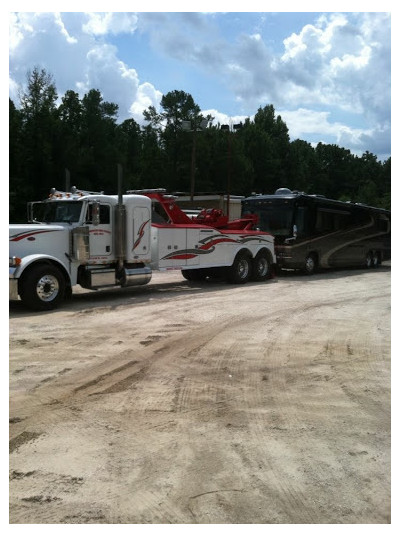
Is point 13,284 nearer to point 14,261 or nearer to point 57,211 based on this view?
point 14,261

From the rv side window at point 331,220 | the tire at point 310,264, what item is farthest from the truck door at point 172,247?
the rv side window at point 331,220

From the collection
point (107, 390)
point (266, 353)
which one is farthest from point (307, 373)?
point (107, 390)

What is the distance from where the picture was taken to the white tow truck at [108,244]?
11.7 meters

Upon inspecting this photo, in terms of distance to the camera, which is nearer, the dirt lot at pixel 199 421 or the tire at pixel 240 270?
the dirt lot at pixel 199 421

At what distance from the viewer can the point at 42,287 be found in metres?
11.6

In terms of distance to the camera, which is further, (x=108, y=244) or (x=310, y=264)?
(x=310, y=264)

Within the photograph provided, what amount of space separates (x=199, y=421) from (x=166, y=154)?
56.2 meters

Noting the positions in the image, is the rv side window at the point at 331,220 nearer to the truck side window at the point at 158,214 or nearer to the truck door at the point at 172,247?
the truck door at the point at 172,247

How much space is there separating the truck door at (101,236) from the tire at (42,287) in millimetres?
1262

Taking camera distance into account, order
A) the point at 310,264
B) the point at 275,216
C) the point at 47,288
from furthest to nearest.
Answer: the point at 310,264
the point at 275,216
the point at 47,288

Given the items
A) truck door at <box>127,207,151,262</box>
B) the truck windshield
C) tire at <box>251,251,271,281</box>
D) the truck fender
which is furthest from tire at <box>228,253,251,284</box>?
the truck fender

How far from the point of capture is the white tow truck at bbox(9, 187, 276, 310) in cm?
1173

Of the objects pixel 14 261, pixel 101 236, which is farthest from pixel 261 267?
pixel 14 261

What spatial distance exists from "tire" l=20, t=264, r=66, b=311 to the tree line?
3.27 metres
